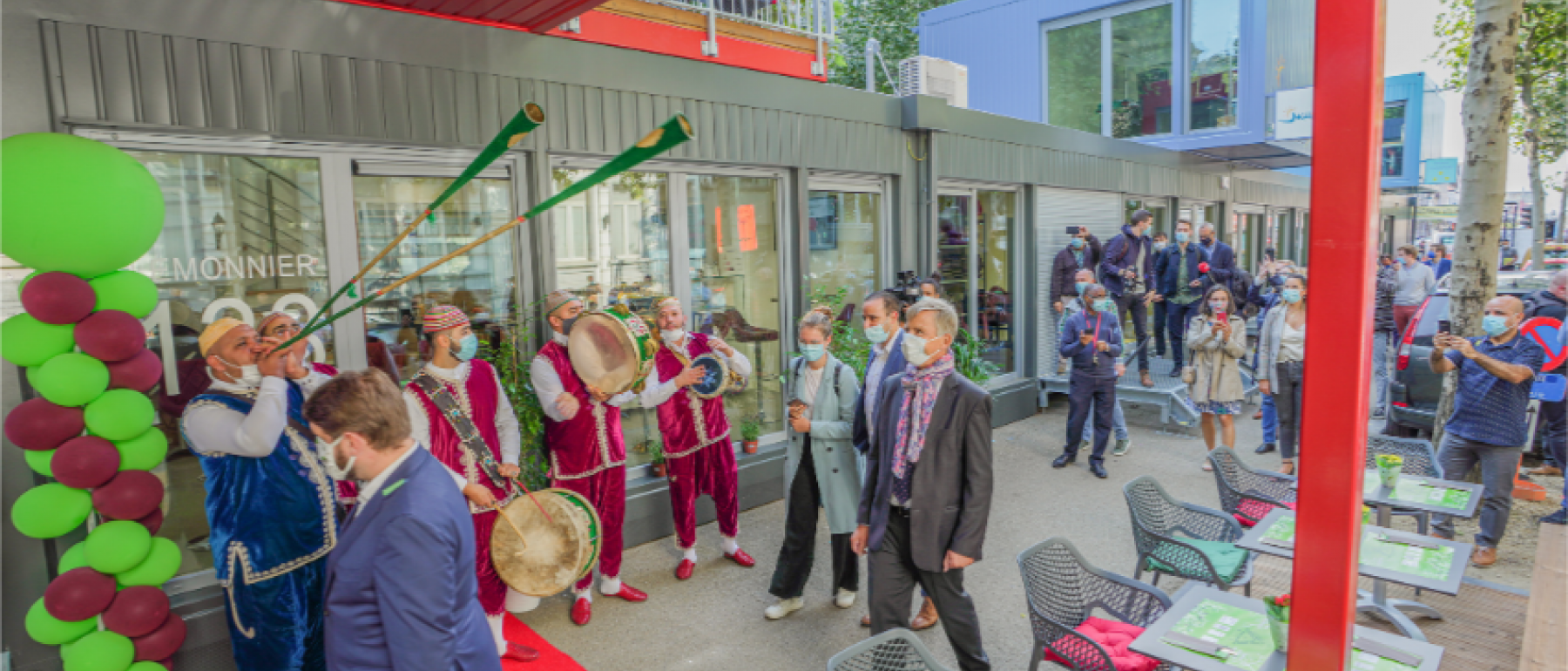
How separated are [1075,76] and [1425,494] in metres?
12.0

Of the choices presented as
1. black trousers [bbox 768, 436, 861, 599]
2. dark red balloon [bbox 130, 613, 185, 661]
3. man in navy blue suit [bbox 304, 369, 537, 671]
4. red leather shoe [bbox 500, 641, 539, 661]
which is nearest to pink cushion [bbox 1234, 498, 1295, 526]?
black trousers [bbox 768, 436, 861, 599]

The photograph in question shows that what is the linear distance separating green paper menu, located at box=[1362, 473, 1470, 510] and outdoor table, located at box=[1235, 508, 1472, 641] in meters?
0.43

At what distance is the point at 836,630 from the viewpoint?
470cm

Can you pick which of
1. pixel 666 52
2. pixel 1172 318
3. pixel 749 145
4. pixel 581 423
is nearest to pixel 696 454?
pixel 581 423

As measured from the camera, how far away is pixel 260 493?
3633mm

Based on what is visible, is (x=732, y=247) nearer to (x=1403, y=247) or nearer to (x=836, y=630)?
(x=836, y=630)

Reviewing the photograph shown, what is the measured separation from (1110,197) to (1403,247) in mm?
4438

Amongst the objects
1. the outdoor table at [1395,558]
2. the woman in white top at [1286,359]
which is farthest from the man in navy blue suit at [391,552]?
the woman in white top at [1286,359]

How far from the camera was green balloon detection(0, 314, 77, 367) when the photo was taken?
10.2ft

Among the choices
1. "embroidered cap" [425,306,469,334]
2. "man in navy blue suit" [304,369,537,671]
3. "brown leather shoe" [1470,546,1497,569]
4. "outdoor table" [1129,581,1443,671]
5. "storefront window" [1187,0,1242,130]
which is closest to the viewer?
"man in navy blue suit" [304,369,537,671]

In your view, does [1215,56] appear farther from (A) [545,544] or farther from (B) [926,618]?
(A) [545,544]

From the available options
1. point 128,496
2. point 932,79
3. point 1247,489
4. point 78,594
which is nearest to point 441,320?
point 128,496

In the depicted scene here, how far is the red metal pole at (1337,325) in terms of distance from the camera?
1.76m

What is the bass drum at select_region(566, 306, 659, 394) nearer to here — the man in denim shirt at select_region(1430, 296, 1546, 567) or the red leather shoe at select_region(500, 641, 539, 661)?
the red leather shoe at select_region(500, 641, 539, 661)
